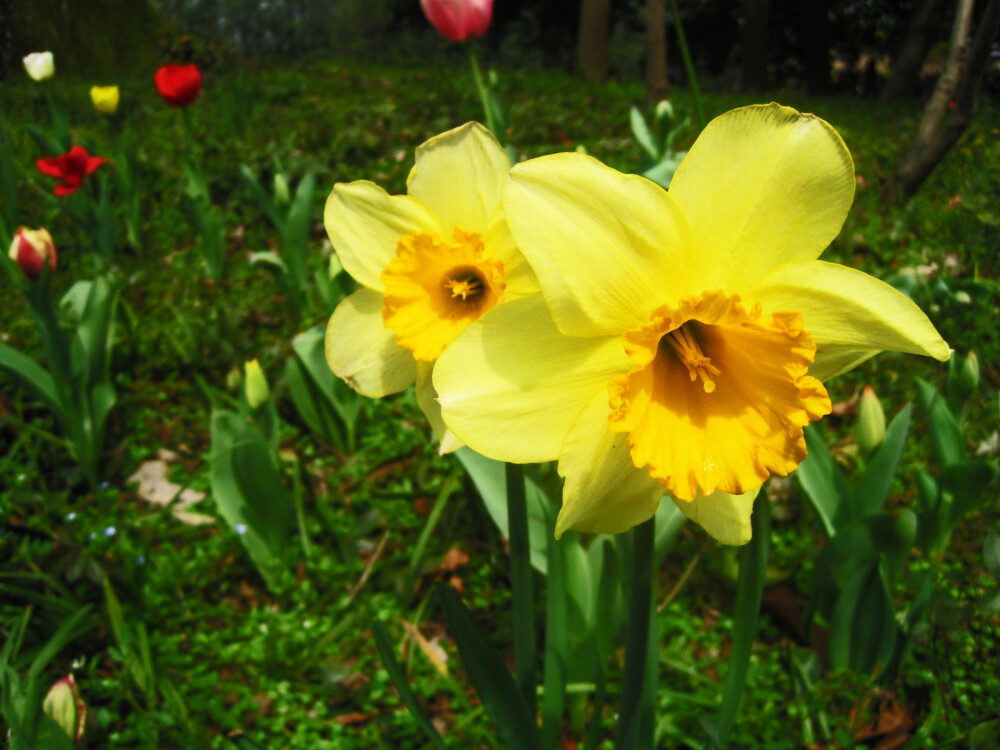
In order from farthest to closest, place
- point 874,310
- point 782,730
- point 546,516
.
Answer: point 782,730 → point 546,516 → point 874,310

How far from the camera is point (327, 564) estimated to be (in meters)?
1.77

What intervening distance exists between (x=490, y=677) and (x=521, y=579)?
0.41 ft

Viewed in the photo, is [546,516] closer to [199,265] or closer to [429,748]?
[429,748]

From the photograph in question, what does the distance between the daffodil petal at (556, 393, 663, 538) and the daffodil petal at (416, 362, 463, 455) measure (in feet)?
0.43

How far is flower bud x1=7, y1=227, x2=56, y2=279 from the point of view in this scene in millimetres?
Result: 1606

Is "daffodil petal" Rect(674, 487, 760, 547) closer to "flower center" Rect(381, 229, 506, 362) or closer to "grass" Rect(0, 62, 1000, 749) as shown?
"flower center" Rect(381, 229, 506, 362)

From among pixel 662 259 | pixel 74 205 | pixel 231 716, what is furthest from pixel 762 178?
pixel 74 205

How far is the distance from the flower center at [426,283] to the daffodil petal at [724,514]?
303 mm

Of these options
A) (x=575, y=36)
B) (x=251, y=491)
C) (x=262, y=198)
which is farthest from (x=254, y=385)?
(x=575, y=36)

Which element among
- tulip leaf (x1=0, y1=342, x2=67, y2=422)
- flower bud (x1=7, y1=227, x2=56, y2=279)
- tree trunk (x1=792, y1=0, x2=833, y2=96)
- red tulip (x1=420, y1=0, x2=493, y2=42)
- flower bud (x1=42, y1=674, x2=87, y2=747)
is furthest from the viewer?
tree trunk (x1=792, y1=0, x2=833, y2=96)

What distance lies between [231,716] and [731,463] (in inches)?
49.5

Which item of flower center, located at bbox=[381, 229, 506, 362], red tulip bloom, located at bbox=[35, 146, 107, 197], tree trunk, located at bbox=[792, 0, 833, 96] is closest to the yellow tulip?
red tulip bloom, located at bbox=[35, 146, 107, 197]

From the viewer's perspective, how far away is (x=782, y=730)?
134 cm

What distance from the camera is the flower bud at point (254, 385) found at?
1.58m
